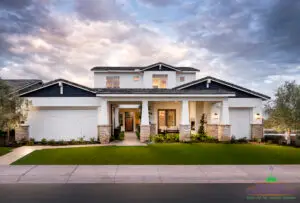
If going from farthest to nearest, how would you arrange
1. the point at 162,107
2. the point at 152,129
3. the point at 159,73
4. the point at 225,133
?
the point at 159,73
the point at 162,107
the point at 152,129
the point at 225,133

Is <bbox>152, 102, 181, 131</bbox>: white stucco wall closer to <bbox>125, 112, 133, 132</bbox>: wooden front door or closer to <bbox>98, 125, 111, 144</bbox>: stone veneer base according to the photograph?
<bbox>98, 125, 111, 144</bbox>: stone veneer base

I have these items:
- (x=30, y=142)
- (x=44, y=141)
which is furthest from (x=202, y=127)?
(x=30, y=142)

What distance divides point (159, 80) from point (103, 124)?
30.0ft

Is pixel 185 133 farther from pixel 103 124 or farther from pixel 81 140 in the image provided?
pixel 81 140

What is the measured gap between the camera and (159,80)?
23.5 metres

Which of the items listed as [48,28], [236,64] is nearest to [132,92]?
[48,28]

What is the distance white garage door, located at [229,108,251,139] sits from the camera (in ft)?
63.1

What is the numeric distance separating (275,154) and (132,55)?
770 inches

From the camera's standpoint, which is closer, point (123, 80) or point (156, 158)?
point (156, 158)

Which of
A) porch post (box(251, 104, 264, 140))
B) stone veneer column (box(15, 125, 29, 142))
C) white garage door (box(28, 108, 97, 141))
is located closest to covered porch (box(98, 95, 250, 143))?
white garage door (box(28, 108, 97, 141))

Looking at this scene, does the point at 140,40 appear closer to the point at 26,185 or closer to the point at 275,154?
the point at 275,154

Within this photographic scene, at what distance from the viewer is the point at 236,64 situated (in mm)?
25719

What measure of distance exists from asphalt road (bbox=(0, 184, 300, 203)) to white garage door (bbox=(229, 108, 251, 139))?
12.1 metres

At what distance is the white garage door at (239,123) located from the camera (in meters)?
19.2
